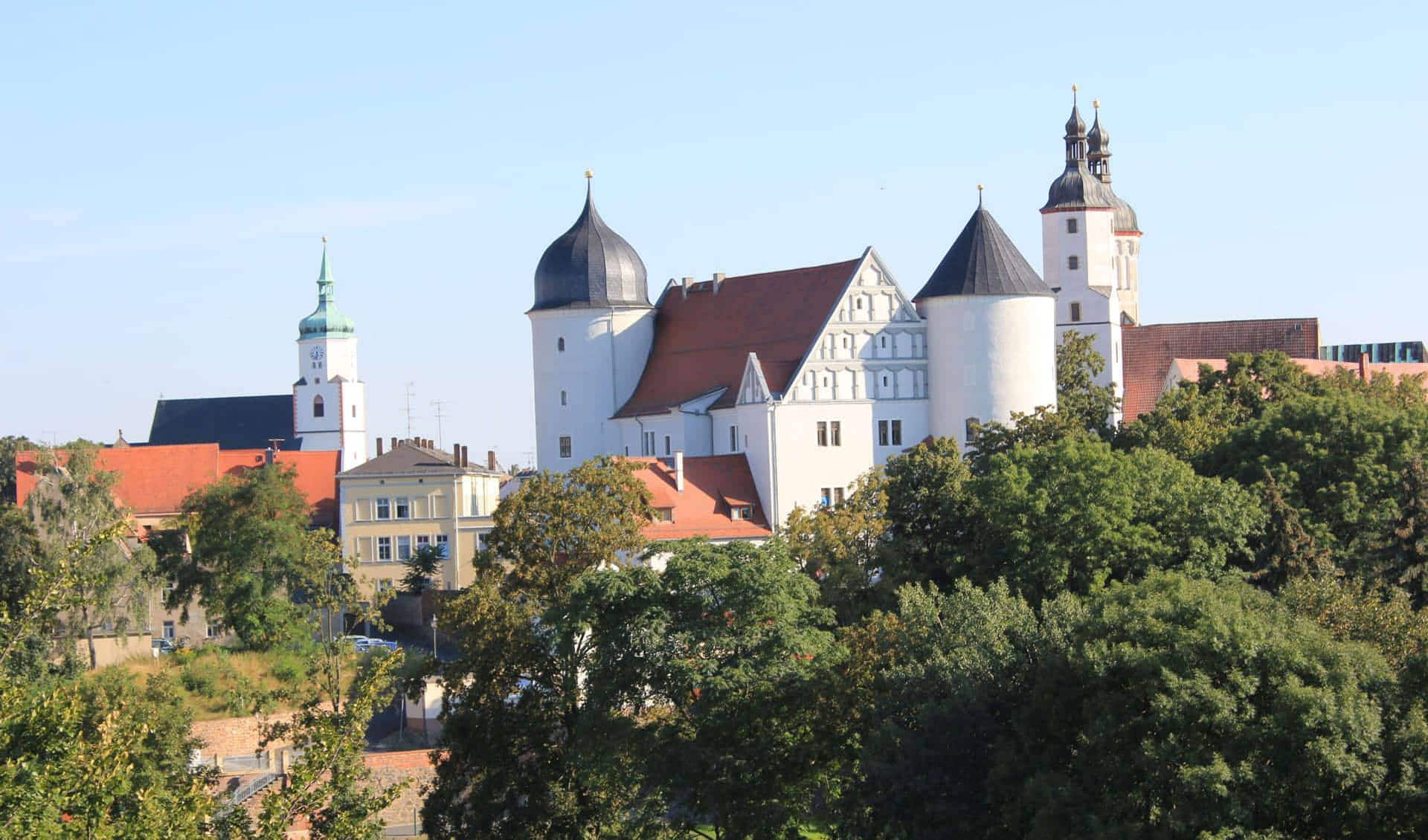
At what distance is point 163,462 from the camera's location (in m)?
93.3

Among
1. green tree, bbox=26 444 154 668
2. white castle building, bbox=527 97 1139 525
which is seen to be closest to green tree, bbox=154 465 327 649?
green tree, bbox=26 444 154 668

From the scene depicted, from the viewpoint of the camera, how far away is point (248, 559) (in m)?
66.8

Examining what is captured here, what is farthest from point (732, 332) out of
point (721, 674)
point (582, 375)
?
point (721, 674)

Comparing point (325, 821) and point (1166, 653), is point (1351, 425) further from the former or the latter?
point (325, 821)

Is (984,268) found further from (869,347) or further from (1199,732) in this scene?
(1199,732)

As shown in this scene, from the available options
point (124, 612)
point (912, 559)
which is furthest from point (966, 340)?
point (124, 612)

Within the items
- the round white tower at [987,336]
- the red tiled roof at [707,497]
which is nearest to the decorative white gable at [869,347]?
the round white tower at [987,336]

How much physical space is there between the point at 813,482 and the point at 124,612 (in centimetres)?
2146

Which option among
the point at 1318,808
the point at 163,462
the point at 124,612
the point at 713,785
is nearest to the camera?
the point at 1318,808

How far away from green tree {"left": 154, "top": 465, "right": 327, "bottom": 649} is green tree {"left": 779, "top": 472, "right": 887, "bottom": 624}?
17580 mm

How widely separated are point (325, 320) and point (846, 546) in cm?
10633

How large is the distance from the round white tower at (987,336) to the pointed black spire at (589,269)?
12591 mm

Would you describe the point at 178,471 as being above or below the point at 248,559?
above

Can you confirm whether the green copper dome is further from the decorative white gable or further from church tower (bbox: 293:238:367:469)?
the decorative white gable
